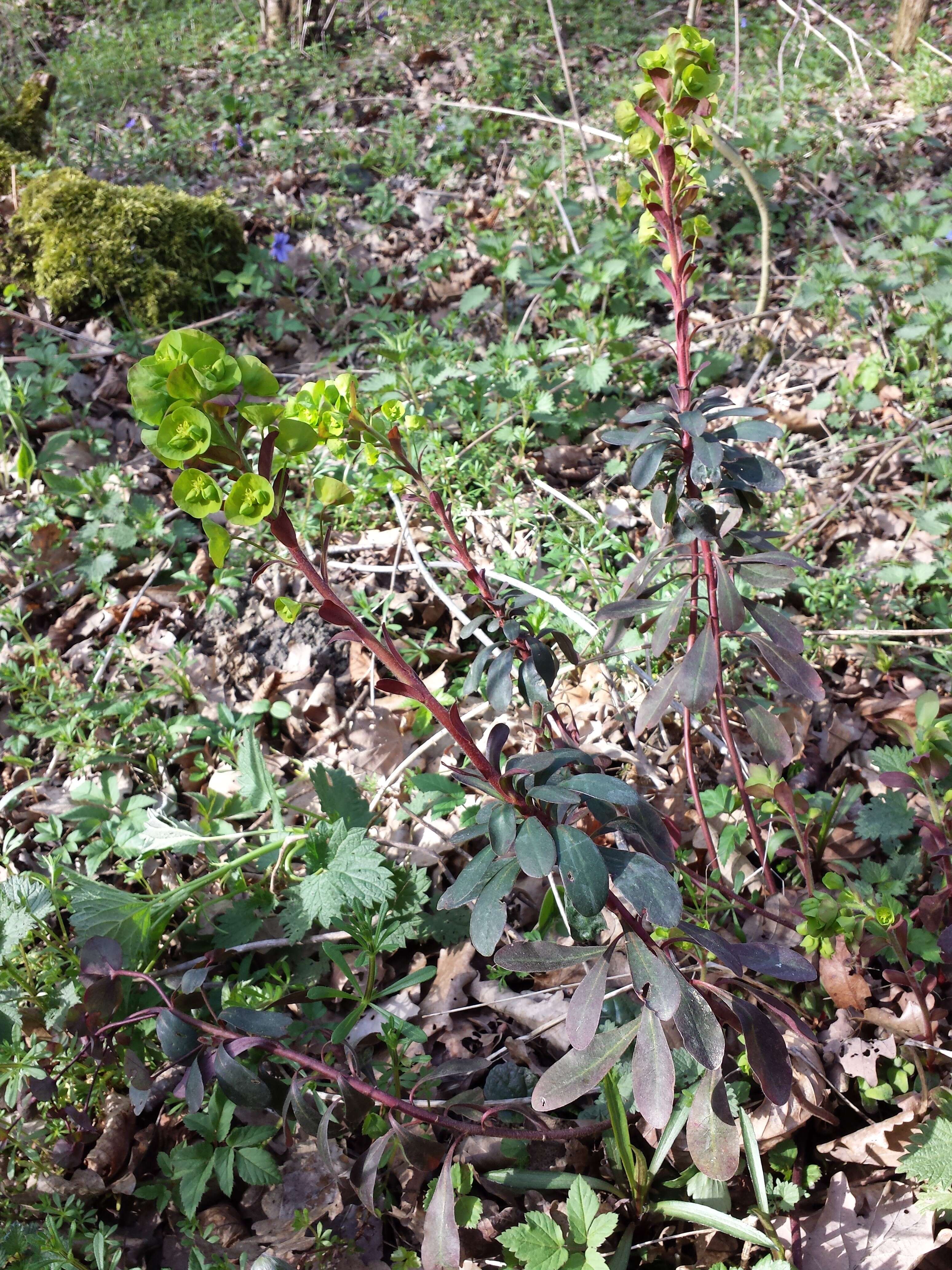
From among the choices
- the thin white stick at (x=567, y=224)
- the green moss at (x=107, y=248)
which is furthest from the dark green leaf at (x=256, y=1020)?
the thin white stick at (x=567, y=224)

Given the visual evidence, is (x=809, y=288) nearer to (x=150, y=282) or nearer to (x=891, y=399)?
(x=891, y=399)

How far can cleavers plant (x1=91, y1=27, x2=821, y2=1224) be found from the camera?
1.15 m

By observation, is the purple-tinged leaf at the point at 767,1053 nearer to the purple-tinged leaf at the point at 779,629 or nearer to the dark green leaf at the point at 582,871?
the dark green leaf at the point at 582,871

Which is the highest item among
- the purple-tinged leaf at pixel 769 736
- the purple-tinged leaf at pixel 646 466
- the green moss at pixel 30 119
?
the green moss at pixel 30 119

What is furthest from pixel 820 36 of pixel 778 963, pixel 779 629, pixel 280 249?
pixel 778 963

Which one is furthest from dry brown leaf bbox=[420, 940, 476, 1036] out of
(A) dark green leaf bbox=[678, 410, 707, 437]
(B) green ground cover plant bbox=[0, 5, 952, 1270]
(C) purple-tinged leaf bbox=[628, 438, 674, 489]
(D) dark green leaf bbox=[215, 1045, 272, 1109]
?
(A) dark green leaf bbox=[678, 410, 707, 437]

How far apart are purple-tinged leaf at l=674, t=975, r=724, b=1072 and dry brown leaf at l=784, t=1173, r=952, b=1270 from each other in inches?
23.3

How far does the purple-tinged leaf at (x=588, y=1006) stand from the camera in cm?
129

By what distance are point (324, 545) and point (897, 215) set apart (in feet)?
A: 12.4

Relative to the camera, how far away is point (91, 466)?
3297 mm

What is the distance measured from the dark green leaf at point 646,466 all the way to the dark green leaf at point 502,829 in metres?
0.66

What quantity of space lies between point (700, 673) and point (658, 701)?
124 mm

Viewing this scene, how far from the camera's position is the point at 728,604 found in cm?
155

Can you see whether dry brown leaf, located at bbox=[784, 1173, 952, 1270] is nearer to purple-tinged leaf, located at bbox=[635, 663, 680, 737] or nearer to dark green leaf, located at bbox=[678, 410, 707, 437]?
purple-tinged leaf, located at bbox=[635, 663, 680, 737]
